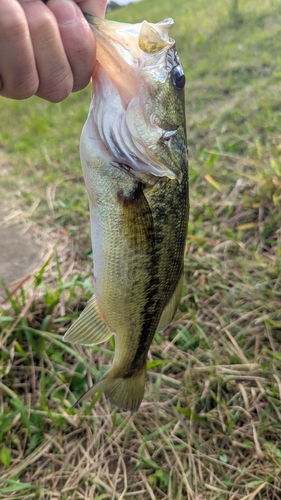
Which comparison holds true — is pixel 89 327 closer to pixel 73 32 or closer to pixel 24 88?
pixel 24 88

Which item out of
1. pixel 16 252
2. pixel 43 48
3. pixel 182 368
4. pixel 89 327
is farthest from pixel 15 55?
pixel 16 252

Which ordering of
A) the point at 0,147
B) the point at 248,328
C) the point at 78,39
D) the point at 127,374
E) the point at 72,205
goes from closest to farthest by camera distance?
1. the point at 78,39
2. the point at 127,374
3. the point at 248,328
4. the point at 72,205
5. the point at 0,147

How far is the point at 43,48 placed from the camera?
1081 mm

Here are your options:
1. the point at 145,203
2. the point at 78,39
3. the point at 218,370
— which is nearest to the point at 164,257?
the point at 145,203

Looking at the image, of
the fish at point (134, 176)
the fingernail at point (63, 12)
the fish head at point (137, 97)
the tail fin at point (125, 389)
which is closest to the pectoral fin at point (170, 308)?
the fish at point (134, 176)

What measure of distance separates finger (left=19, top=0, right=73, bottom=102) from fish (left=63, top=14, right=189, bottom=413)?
10 cm

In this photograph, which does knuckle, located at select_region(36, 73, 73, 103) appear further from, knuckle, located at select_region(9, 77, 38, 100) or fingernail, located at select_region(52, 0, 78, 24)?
fingernail, located at select_region(52, 0, 78, 24)

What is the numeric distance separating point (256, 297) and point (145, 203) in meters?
1.19

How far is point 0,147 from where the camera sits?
4.69 metres

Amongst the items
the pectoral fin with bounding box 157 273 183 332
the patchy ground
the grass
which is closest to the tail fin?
the pectoral fin with bounding box 157 273 183 332

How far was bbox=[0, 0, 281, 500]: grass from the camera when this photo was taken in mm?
1713

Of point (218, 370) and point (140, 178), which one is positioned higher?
point (140, 178)

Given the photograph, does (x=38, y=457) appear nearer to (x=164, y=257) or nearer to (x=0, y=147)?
(x=164, y=257)

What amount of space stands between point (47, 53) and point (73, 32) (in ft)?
0.29
